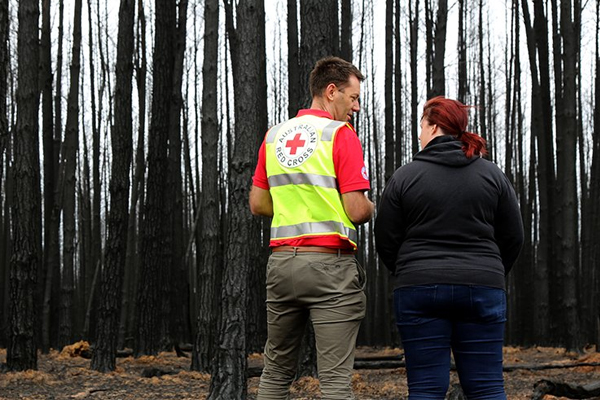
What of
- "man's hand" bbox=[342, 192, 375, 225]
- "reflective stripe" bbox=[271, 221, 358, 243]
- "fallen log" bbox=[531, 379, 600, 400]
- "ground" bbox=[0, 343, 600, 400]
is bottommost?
"ground" bbox=[0, 343, 600, 400]

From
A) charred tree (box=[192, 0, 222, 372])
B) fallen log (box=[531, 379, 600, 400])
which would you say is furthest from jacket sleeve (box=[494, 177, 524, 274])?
charred tree (box=[192, 0, 222, 372])

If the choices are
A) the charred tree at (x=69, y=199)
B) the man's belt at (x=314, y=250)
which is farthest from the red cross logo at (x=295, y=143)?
the charred tree at (x=69, y=199)

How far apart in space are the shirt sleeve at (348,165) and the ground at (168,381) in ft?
12.3

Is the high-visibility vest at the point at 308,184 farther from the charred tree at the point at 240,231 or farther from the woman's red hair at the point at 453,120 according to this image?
the charred tree at the point at 240,231

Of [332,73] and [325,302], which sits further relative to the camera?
[332,73]

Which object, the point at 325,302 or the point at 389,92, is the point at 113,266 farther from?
the point at 389,92

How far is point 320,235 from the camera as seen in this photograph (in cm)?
311

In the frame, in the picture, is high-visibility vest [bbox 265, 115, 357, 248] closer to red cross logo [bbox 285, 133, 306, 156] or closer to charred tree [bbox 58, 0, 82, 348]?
red cross logo [bbox 285, 133, 306, 156]

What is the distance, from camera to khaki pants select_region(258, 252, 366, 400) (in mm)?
3031

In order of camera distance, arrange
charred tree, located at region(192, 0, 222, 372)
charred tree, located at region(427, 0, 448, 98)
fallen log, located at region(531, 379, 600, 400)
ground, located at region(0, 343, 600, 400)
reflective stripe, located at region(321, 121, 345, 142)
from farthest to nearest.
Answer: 1. charred tree, located at region(427, 0, 448, 98)
2. charred tree, located at region(192, 0, 222, 372)
3. ground, located at region(0, 343, 600, 400)
4. fallen log, located at region(531, 379, 600, 400)
5. reflective stripe, located at region(321, 121, 345, 142)

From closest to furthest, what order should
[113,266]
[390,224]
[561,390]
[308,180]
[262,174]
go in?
[390,224] < [308,180] < [262,174] < [561,390] < [113,266]

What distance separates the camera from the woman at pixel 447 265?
2895 millimetres

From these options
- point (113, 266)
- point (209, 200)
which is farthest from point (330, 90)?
point (113, 266)

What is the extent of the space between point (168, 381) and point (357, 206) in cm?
583
